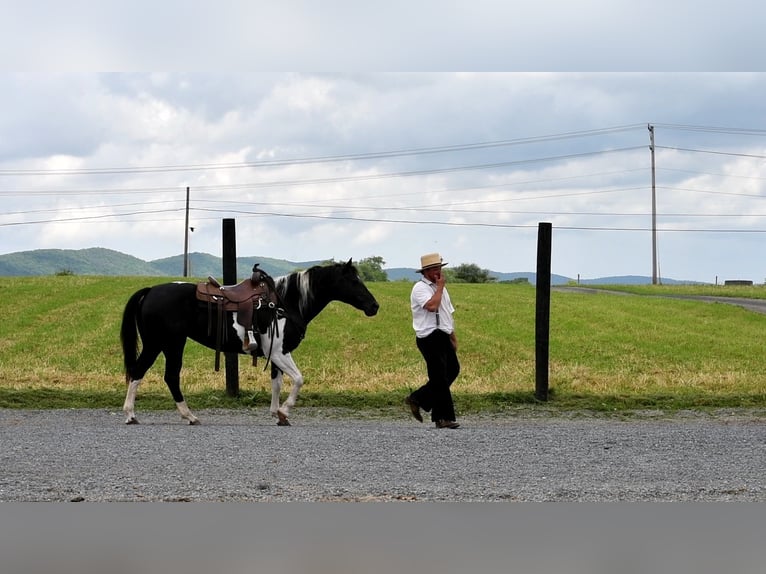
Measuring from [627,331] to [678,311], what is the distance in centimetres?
843

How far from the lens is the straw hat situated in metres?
10.7

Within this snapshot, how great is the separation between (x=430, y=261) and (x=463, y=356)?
10812 mm

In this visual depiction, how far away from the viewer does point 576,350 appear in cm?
2191

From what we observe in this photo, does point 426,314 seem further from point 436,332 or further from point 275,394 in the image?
point 275,394

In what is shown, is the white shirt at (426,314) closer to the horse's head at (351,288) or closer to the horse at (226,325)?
the horse at (226,325)

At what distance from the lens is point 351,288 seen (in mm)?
11797

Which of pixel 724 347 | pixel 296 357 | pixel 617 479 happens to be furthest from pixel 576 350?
pixel 617 479

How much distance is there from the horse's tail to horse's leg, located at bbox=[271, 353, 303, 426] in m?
1.92

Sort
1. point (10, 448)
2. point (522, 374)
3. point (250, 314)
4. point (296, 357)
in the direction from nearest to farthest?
1. point (10, 448)
2. point (250, 314)
3. point (522, 374)
4. point (296, 357)

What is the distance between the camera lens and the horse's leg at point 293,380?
11.2 m

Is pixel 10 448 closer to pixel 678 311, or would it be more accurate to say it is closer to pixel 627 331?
pixel 627 331

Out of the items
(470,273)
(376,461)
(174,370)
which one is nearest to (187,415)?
(174,370)

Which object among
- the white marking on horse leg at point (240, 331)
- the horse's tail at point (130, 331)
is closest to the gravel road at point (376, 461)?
the horse's tail at point (130, 331)

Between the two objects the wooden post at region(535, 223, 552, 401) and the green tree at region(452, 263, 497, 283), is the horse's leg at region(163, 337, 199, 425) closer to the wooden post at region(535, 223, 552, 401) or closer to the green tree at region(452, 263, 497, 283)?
the wooden post at region(535, 223, 552, 401)
